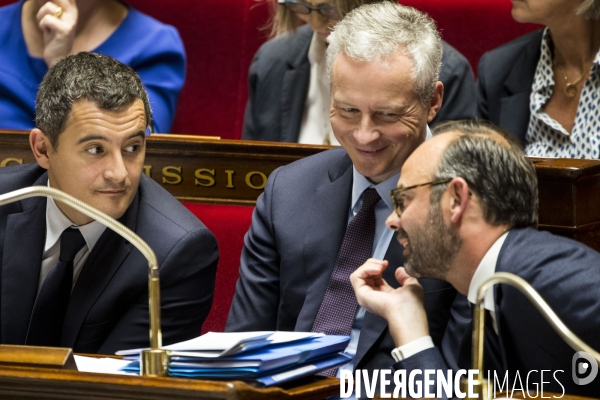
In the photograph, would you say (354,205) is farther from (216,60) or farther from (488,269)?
(216,60)

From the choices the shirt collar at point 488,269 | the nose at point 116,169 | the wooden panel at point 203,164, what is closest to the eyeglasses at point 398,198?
the shirt collar at point 488,269

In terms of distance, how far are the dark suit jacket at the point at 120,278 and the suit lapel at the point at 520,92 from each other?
32.5 inches

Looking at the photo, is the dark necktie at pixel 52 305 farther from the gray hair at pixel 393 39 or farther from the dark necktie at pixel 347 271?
the gray hair at pixel 393 39

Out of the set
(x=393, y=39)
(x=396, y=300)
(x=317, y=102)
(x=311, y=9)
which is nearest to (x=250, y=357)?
(x=396, y=300)

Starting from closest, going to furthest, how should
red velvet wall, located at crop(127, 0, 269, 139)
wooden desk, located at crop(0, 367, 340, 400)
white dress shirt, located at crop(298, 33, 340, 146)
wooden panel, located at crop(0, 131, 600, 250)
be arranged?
wooden desk, located at crop(0, 367, 340, 400)
wooden panel, located at crop(0, 131, 600, 250)
white dress shirt, located at crop(298, 33, 340, 146)
red velvet wall, located at crop(127, 0, 269, 139)

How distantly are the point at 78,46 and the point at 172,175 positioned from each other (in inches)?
22.4

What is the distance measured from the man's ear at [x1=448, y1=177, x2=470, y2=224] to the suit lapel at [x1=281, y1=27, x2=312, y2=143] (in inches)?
43.1

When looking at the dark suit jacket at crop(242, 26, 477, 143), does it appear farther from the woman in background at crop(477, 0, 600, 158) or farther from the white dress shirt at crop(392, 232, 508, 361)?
the white dress shirt at crop(392, 232, 508, 361)

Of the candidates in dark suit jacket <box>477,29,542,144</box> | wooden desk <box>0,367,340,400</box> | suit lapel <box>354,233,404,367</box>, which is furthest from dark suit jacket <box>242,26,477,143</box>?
wooden desk <box>0,367,340,400</box>

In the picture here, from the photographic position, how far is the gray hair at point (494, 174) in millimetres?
1318

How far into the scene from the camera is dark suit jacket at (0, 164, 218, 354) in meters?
1.62

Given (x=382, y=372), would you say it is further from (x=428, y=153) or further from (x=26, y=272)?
(x=26, y=272)

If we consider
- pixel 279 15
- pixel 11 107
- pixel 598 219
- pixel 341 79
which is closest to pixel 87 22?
pixel 11 107

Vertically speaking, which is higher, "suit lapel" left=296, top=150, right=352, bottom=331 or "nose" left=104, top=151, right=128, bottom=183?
"nose" left=104, top=151, right=128, bottom=183
